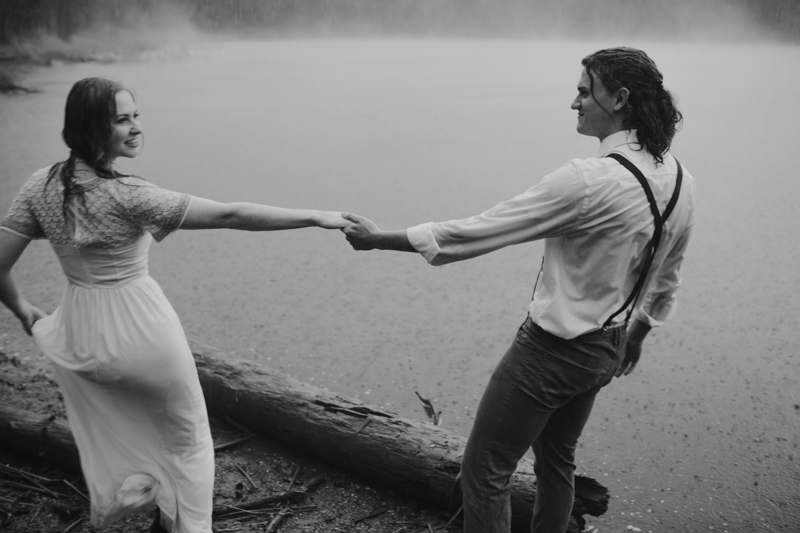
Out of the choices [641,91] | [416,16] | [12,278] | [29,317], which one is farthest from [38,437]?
[416,16]

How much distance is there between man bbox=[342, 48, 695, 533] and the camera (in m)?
1.18

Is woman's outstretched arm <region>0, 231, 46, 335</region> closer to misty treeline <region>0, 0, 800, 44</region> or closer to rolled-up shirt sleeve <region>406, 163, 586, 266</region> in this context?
rolled-up shirt sleeve <region>406, 163, 586, 266</region>

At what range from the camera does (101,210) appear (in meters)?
1.33

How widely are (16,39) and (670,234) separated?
469 cm

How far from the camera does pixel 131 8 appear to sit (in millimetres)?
4246

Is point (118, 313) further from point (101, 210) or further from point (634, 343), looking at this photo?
point (634, 343)

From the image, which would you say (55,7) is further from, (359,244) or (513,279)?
(359,244)

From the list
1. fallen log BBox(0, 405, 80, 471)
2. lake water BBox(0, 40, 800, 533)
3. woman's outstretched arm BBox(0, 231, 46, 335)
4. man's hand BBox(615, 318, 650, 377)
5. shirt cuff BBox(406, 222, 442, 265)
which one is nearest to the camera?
shirt cuff BBox(406, 222, 442, 265)

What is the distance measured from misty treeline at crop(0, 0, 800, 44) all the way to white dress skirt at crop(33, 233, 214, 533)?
285cm

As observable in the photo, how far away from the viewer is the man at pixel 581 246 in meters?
1.18

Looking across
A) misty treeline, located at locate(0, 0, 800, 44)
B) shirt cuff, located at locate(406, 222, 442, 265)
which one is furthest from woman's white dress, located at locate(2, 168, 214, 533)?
misty treeline, located at locate(0, 0, 800, 44)

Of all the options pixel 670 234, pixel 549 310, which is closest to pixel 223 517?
pixel 549 310

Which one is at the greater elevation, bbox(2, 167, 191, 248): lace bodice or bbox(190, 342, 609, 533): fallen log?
bbox(2, 167, 191, 248): lace bodice

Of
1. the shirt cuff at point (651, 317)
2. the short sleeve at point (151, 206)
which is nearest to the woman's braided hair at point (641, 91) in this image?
the shirt cuff at point (651, 317)
